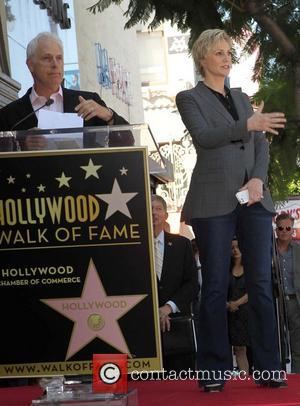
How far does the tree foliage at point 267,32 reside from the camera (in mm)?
7672

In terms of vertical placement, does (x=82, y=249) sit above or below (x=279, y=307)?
above

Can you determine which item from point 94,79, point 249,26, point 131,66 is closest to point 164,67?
point 131,66

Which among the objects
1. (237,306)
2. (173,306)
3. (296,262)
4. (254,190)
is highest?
(254,190)

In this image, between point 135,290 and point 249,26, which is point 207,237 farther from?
point 249,26

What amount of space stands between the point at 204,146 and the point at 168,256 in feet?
7.19

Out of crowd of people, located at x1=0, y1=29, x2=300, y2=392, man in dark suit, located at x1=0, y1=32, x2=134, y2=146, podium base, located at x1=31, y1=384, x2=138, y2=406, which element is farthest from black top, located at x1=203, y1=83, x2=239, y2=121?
podium base, located at x1=31, y1=384, x2=138, y2=406

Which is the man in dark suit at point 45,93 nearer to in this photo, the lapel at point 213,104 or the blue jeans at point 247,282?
the lapel at point 213,104

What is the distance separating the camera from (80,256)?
4875 millimetres

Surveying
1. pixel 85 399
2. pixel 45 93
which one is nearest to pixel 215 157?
pixel 45 93

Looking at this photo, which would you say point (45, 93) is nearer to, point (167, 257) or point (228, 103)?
point (228, 103)

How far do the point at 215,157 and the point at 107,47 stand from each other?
22.4 metres

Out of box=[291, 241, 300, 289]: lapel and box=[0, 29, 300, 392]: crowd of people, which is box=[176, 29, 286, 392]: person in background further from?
box=[291, 241, 300, 289]: lapel

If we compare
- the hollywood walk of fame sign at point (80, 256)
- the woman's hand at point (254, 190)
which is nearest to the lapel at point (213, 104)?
the woman's hand at point (254, 190)

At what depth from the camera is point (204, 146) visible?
525 cm
